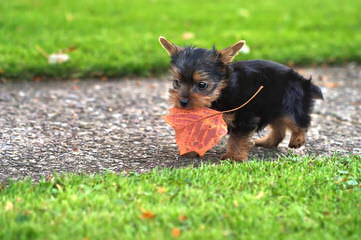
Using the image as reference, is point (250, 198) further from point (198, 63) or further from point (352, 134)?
point (352, 134)

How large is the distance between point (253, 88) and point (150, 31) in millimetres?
5239

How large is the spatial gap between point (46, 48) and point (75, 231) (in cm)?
572

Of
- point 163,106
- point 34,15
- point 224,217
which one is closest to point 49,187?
point 224,217

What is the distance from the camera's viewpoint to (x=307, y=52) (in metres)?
10.1

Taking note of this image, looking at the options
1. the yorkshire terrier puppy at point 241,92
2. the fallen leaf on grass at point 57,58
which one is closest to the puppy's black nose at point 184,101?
the yorkshire terrier puppy at point 241,92

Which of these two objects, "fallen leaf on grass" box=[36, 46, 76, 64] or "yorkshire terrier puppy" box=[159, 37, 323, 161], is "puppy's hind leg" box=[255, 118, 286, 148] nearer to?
"yorkshire terrier puppy" box=[159, 37, 323, 161]

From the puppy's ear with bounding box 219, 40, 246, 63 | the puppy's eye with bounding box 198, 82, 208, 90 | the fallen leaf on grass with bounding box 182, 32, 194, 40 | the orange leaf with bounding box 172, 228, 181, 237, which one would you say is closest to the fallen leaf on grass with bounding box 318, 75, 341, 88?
the fallen leaf on grass with bounding box 182, 32, 194, 40

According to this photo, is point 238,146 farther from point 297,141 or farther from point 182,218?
point 182,218

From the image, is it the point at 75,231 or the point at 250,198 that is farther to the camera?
the point at 250,198

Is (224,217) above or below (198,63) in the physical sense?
below

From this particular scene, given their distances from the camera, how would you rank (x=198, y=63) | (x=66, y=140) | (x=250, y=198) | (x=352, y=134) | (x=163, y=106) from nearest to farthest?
(x=250, y=198), (x=198, y=63), (x=66, y=140), (x=352, y=134), (x=163, y=106)

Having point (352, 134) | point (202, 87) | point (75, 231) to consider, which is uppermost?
point (202, 87)

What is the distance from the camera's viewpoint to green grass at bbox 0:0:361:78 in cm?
900

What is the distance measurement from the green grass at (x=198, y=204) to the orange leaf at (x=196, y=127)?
219mm
